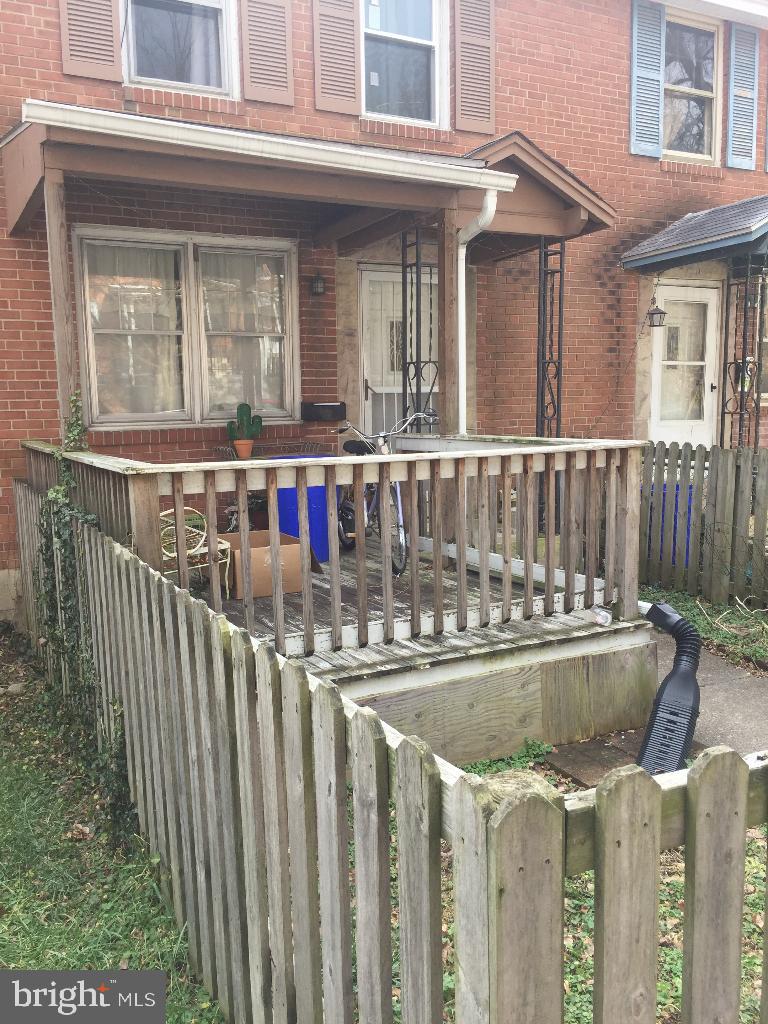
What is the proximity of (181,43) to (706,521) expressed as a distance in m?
6.13

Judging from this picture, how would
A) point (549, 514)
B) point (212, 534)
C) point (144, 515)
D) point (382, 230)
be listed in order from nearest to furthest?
point (144, 515) < point (212, 534) < point (549, 514) < point (382, 230)

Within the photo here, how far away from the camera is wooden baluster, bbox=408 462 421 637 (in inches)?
170

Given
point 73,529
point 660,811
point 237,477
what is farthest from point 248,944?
point 73,529

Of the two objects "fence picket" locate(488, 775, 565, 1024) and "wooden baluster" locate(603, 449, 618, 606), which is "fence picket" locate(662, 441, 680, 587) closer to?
"wooden baluster" locate(603, 449, 618, 606)

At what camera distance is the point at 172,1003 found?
2.58 metres

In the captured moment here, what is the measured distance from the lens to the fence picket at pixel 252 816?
214cm

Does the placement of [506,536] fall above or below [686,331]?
below

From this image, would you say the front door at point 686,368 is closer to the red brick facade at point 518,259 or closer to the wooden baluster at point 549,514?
the red brick facade at point 518,259

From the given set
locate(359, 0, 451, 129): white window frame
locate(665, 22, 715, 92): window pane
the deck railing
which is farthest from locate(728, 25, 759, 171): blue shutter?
the deck railing

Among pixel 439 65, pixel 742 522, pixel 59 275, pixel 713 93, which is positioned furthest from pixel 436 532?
pixel 713 93

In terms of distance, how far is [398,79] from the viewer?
853 cm

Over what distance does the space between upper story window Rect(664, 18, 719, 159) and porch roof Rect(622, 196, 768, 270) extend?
Result: 0.99 meters

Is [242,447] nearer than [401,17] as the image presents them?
Yes

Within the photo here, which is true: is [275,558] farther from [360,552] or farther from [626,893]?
[626,893]
